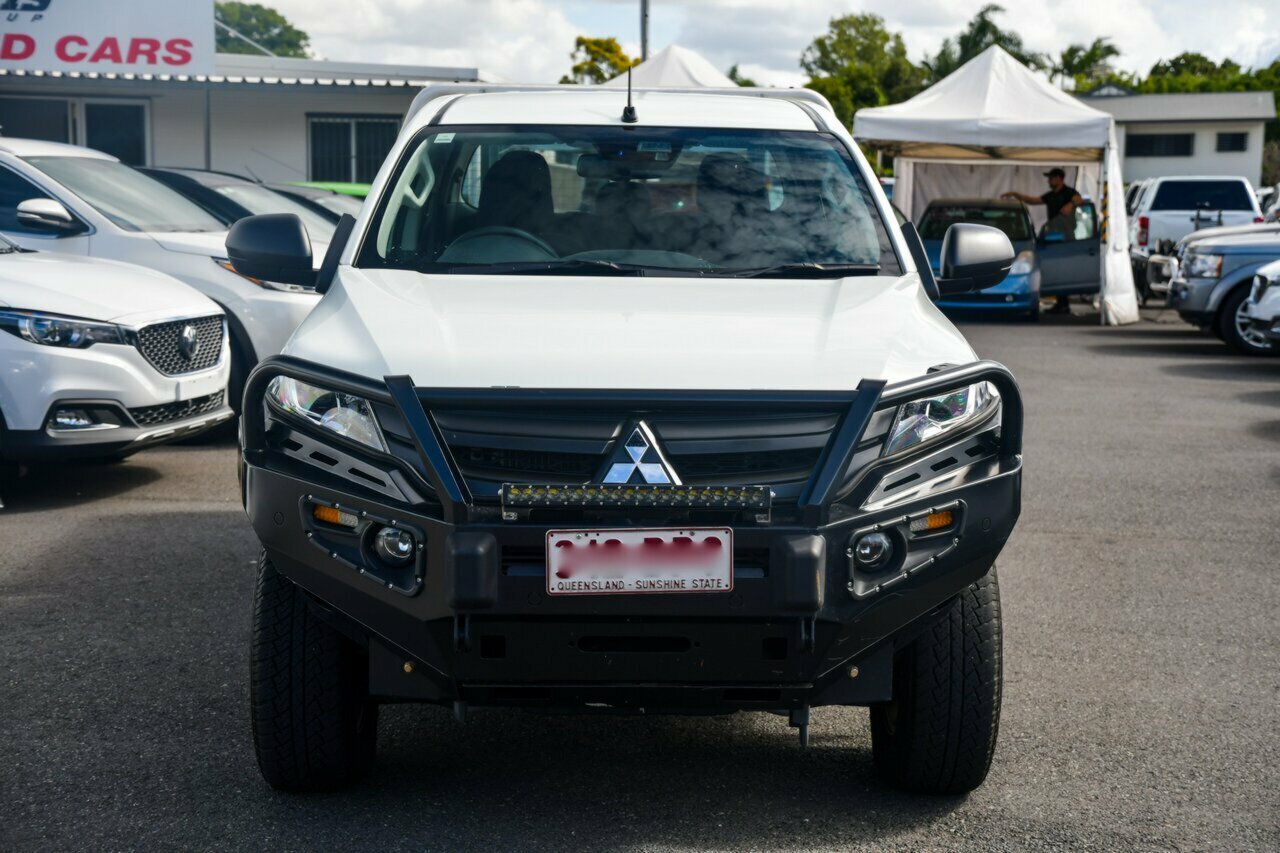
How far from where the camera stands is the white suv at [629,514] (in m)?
3.17

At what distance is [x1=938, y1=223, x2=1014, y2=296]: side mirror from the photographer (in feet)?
15.3

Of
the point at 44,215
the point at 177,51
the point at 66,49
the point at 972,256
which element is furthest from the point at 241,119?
the point at 972,256

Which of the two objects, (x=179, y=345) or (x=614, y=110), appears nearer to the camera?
(x=614, y=110)

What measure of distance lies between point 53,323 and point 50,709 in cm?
327

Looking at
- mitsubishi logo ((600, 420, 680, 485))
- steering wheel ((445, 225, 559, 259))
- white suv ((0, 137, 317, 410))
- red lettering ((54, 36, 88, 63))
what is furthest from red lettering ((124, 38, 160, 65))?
mitsubishi logo ((600, 420, 680, 485))

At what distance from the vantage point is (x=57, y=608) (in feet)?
18.1

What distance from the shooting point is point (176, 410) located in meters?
7.74

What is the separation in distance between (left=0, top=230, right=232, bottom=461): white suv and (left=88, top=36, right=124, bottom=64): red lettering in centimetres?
1355

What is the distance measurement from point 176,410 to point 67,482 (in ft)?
2.74

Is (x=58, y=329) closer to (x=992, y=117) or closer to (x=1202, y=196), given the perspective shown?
(x=992, y=117)

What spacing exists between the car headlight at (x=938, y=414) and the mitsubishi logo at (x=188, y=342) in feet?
17.3

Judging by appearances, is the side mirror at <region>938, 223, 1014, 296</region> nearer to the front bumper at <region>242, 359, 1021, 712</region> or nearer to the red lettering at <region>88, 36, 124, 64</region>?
the front bumper at <region>242, 359, 1021, 712</region>

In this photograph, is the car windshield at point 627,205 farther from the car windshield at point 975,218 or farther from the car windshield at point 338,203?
the car windshield at point 975,218

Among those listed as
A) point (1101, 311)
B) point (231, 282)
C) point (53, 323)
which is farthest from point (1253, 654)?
point (1101, 311)
